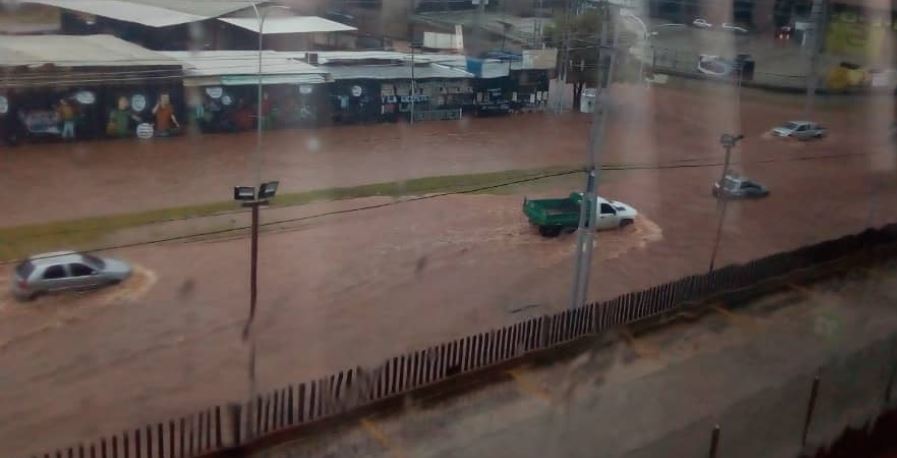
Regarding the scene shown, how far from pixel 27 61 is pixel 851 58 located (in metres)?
6.54

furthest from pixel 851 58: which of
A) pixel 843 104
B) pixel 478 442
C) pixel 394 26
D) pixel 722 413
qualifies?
pixel 478 442

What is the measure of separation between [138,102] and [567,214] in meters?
3.26

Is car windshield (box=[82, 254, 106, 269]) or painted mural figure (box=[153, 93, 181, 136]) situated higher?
painted mural figure (box=[153, 93, 181, 136])

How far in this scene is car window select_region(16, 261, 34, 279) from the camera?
3318mm

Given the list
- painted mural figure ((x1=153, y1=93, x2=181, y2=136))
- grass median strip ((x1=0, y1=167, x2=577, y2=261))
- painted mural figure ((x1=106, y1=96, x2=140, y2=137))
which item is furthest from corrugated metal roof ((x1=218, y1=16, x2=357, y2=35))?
grass median strip ((x1=0, y1=167, x2=577, y2=261))

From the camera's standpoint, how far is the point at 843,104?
301 inches

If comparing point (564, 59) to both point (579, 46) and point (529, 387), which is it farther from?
point (529, 387)

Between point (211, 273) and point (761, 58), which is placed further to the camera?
point (761, 58)

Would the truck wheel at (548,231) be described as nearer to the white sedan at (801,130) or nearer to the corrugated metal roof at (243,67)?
the corrugated metal roof at (243,67)

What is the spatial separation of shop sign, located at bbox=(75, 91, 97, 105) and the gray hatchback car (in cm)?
259

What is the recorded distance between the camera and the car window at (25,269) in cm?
332

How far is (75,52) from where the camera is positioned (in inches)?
236

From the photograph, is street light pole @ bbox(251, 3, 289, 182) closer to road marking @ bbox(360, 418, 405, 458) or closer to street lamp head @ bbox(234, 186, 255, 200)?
street lamp head @ bbox(234, 186, 255, 200)

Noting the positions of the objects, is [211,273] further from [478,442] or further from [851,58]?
[851,58]
